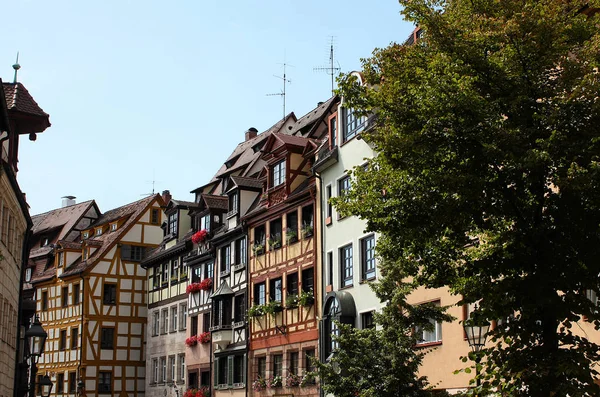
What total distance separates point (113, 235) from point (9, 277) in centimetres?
2779

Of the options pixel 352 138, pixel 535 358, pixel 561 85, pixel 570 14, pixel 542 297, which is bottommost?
pixel 535 358

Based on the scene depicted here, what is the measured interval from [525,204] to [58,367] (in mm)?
44367

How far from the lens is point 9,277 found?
1088 inches

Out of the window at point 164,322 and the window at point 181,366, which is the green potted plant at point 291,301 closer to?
the window at point 181,366

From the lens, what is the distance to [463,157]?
14.6 m

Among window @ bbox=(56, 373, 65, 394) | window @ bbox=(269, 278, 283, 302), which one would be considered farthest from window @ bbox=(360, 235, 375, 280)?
window @ bbox=(56, 373, 65, 394)

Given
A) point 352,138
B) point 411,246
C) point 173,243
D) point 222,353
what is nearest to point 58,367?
point 173,243

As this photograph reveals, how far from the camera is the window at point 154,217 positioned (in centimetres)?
5553

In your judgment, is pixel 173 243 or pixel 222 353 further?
pixel 173 243

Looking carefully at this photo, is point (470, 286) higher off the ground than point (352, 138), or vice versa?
point (352, 138)

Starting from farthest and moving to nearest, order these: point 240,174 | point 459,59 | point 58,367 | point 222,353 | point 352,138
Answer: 1. point 58,367
2. point 240,174
3. point 222,353
4. point 352,138
5. point 459,59

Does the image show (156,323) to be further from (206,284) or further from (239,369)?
(239,369)

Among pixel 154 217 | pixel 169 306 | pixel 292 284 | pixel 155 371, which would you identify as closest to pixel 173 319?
pixel 169 306

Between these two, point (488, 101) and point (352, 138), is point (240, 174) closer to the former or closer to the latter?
point (352, 138)
